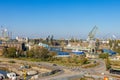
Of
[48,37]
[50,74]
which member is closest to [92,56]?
[50,74]

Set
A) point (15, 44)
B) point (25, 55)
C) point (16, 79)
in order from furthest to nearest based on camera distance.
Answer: point (15, 44) → point (25, 55) → point (16, 79)

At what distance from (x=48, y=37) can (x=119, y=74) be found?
69136 mm

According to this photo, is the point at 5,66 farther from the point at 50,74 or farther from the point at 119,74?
the point at 119,74

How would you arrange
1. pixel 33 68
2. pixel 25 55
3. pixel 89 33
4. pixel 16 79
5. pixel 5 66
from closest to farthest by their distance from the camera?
pixel 16 79, pixel 33 68, pixel 5 66, pixel 25 55, pixel 89 33

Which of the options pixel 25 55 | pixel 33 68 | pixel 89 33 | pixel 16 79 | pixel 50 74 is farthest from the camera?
pixel 89 33

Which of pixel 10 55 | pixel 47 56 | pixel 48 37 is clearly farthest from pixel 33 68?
pixel 48 37

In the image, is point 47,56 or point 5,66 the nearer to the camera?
point 5,66

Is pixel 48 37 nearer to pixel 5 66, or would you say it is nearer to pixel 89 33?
pixel 89 33

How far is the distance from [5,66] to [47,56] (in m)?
9.34

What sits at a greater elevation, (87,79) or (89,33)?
(89,33)

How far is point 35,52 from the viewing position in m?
41.8

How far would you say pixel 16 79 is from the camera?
20203 mm

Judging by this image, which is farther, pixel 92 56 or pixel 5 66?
pixel 92 56

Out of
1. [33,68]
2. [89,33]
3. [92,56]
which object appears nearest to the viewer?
[33,68]
